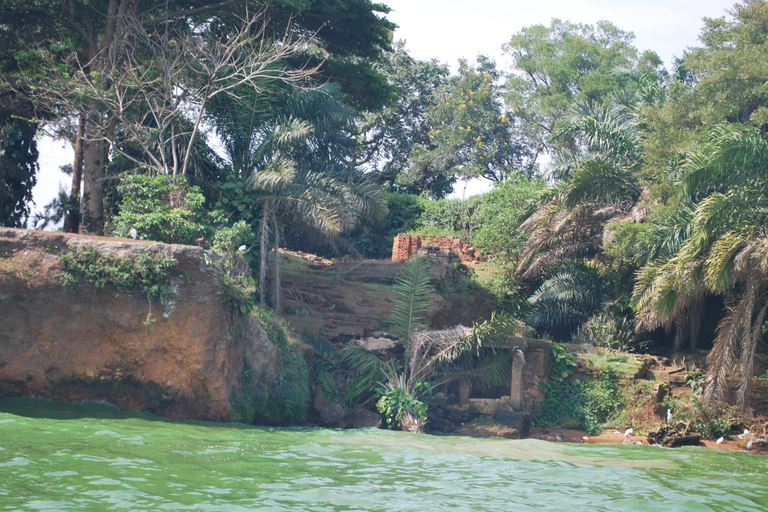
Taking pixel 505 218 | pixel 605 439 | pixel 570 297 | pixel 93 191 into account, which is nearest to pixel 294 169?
pixel 93 191

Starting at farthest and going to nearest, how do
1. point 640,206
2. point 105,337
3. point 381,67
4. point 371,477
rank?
point 381,67 → point 640,206 → point 105,337 → point 371,477

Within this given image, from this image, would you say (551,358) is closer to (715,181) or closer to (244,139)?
(715,181)

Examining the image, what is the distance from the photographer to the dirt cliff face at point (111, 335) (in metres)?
11.5

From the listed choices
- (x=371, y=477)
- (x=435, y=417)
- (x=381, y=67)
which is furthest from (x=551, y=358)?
Result: (x=381, y=67)

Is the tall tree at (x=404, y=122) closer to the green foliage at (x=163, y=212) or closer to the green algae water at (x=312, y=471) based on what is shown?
the green foliage at (x=163, y=212)

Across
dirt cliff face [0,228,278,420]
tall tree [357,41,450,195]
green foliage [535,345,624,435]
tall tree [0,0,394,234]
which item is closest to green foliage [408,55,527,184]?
tall tree [357,41,450,195]

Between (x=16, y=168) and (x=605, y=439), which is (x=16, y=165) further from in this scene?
(x=605, y=439)

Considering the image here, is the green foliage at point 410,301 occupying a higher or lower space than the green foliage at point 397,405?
higher

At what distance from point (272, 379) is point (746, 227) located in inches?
383

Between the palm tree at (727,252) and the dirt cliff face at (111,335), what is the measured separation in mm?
8842

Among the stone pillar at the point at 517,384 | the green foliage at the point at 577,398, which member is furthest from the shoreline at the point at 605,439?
the stone pillar at the point at 517,384

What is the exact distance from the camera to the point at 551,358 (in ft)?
53.2

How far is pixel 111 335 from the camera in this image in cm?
1199

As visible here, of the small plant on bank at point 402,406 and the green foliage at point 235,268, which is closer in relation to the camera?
the green foliage at point 235,268
